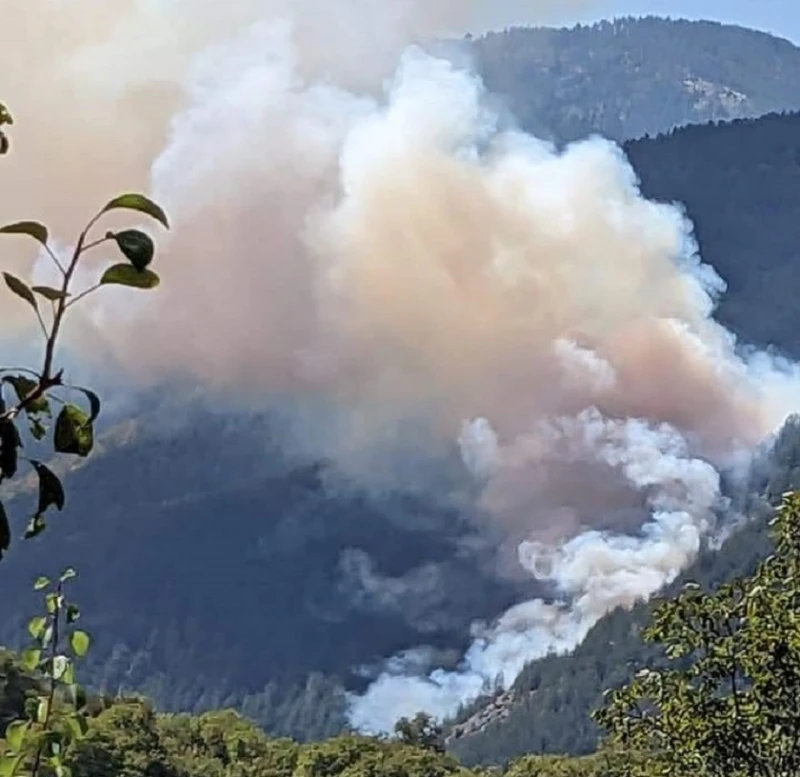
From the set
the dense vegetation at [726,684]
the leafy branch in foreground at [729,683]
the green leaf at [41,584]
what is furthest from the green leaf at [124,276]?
the leafy branch in foreground at [729,683]

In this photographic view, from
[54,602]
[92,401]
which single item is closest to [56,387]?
[92,401]

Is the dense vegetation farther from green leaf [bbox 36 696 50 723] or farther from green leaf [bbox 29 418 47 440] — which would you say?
green leaf [bbox 29 418 47 440]

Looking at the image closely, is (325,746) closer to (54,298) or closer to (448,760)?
(448,760)

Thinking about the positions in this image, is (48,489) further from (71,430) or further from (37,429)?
(37,429)

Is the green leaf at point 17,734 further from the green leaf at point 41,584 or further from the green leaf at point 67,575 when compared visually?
the green leaf at point 41,584

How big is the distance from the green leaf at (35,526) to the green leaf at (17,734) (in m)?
0.39

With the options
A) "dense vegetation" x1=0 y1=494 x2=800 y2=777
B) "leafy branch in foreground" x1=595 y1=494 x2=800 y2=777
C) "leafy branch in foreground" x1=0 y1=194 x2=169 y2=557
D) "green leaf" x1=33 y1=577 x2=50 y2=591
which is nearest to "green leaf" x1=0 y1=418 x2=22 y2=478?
"leafy branch in foreground" x1=0 y1=194 x2=169 y2=557

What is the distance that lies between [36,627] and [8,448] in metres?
1.34

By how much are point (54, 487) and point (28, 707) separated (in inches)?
40.6

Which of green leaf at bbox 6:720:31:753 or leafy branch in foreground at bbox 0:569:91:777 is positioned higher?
leafy branch in foreground at bbox 0:569:91:777

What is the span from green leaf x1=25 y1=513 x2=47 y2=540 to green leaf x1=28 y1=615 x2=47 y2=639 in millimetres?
917

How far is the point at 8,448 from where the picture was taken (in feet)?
8.76

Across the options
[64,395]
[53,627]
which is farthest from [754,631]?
[64,395]

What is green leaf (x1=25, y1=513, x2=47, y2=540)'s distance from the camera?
2.93 metres
